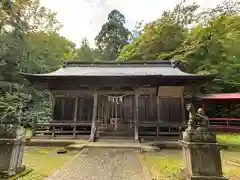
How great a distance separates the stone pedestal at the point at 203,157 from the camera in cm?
305

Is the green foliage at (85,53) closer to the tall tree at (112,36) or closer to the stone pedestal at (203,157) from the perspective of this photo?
the tall tree at (112,36)

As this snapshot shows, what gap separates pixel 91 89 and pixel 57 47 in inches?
484

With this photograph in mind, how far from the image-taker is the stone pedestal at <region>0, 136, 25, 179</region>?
326 cm

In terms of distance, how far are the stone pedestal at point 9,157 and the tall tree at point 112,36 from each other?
29.1 metres

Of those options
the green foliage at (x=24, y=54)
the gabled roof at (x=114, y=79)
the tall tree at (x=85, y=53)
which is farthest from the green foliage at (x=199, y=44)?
the tall tree at (x=85, y=53)

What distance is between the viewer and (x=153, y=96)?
9.27 metres

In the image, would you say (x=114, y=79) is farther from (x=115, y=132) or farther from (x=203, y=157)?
(x=203, y=157)

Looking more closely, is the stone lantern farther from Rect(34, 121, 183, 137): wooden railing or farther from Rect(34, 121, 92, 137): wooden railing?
Rect(34, 121, 92, 137): wooden railing

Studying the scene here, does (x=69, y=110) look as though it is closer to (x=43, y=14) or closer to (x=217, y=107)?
(x=43, y=14)

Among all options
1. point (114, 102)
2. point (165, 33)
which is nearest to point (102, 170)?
point (114, 102)

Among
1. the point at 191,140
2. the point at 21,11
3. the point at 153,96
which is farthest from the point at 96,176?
the point at 21,11

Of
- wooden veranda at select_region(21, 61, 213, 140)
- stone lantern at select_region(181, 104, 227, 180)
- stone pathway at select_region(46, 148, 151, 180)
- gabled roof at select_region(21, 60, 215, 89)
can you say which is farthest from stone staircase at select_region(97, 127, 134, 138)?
stone lantern at select_region(181, 104, 227, 180)

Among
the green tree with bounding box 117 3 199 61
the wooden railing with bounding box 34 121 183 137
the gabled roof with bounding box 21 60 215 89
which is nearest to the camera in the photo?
the gabled roof with bounding box 21 60 215 89

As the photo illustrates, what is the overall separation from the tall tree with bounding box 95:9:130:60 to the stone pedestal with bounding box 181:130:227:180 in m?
29.3
